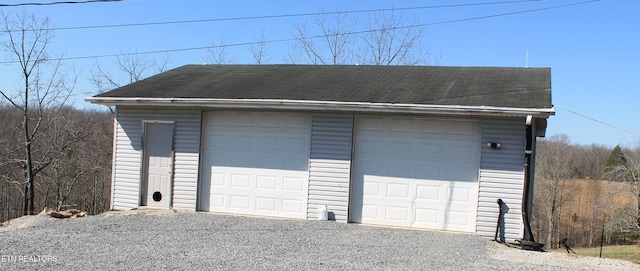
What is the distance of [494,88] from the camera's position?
10.6 meters

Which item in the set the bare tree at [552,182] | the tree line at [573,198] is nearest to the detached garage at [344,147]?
the tree line at [573,198]

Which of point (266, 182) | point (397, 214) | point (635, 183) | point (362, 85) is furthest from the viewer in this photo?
point (635, 183)

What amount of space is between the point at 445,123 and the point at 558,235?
41.0m

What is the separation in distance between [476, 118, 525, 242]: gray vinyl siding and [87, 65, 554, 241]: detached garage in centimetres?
2

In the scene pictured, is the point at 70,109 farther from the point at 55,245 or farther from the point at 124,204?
the point at 55,245

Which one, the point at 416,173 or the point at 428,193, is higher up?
the point at 416,173

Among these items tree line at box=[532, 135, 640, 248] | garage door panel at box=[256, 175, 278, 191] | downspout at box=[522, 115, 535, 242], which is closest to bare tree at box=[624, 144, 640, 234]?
tree line at box=[532, 135, 640, 248]

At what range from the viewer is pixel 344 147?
34.0ft

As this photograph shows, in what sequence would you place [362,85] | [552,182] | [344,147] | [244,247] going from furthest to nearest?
1. [552,182]
2. [362,85]
3. [344,147]
4. [244,247]

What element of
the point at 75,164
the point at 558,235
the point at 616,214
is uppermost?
the point at 75,164

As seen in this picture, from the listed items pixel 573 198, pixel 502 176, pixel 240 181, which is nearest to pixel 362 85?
pixel 240 181

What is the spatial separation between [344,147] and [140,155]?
4.63 metres

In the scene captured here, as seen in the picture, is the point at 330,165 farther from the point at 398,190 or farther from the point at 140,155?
the point at 140,155

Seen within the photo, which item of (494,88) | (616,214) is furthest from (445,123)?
(616,214)
